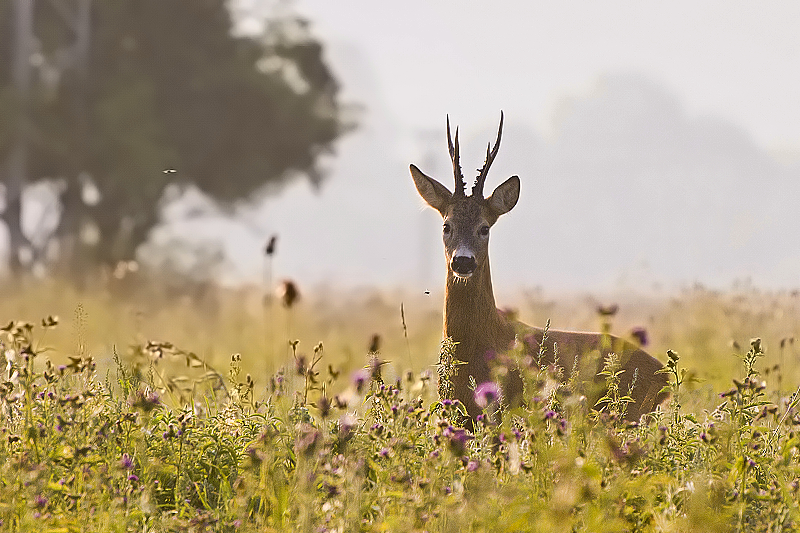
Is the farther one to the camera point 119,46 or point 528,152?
point 528,152

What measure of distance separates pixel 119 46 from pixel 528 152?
6955 inches

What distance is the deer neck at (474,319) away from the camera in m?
5.50

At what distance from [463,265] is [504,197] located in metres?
0.84

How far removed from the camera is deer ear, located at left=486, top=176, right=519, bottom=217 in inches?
240

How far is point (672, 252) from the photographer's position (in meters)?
124

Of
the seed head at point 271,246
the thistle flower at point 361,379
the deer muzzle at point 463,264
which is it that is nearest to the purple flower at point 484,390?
the thistle flower at point 361,379

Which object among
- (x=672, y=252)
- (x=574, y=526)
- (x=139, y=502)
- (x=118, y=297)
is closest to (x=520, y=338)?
(x=574, y=526)

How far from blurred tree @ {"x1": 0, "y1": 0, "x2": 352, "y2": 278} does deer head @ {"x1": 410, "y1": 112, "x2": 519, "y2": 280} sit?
1395 cm

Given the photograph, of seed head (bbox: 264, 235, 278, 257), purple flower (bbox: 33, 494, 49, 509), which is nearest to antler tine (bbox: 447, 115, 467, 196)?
seed head (bbox: 264, 235, 278, 257)

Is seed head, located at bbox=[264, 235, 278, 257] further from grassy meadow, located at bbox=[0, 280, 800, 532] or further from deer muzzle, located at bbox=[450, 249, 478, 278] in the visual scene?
deer muzzle, located at bbox=[450, 249, 478, 278]

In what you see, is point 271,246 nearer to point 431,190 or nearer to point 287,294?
point 287,294

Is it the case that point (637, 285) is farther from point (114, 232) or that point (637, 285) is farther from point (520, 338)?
point (114, 232)

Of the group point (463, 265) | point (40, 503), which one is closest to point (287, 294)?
point (40, 503)

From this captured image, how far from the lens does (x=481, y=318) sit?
18.5ft
